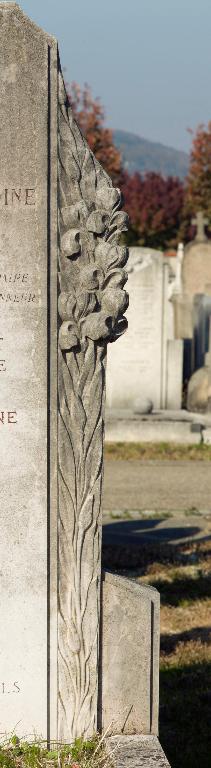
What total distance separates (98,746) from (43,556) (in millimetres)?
731

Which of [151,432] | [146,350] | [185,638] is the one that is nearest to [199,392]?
[146,350]

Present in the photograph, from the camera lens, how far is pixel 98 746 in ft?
13.1

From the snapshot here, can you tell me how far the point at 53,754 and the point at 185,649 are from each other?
2.13 m

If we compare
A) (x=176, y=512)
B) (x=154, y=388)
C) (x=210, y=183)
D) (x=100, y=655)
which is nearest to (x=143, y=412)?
(x=154, y=388)

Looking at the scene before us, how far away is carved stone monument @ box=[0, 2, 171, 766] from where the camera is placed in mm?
3959

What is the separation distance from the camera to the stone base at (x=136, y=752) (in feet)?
12.5

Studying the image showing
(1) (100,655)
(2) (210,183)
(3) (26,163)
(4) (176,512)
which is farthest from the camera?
(2) (210,183)

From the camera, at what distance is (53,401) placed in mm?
4062

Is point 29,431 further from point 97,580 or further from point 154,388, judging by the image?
point 154,388

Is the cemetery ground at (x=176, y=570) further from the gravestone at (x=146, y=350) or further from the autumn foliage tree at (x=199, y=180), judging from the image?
the autumn foliage tree at (x=199, y=180)

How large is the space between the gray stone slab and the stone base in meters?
0.32

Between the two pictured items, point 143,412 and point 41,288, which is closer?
point 41,288

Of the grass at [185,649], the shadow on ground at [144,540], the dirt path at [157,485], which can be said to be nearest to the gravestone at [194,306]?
the dirt path at [157,485]

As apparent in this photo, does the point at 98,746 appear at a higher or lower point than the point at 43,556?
lower
